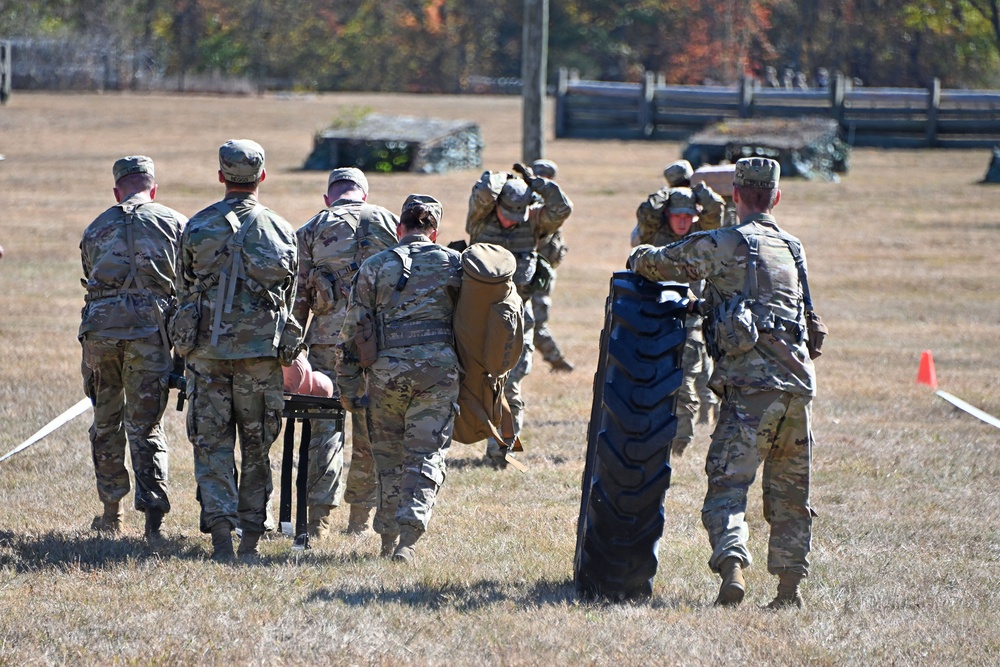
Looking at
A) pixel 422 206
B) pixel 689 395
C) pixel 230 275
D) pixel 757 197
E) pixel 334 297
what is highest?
pixel 757 197

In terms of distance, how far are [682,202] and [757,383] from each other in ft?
12.7

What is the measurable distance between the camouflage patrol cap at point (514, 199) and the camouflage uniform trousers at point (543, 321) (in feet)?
3.19

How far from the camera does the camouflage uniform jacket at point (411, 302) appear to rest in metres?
6.74

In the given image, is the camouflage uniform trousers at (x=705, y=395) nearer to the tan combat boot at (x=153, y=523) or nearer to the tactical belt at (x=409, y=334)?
the tactical belt at (x=409, y=334)

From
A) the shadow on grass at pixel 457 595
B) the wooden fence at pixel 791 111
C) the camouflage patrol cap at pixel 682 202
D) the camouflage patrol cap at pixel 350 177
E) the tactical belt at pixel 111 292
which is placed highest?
the wooden fence at pixel 791 111

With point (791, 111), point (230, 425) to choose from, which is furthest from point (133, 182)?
point (791, 111)

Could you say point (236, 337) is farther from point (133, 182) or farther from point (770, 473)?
point (770, 473)

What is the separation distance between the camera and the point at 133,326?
7363 mm

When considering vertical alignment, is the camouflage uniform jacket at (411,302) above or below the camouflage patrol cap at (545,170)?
below

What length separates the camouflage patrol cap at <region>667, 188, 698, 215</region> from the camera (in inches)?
387

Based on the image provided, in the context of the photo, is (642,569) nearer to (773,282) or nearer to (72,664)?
(773,282)

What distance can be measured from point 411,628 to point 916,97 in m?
33.2

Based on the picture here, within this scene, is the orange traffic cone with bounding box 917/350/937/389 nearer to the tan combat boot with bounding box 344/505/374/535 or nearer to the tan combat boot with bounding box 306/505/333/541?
the tan combat boot with bounding box 344/505/374/535

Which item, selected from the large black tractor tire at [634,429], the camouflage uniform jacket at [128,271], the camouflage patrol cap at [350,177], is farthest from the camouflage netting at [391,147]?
the large black tractor tire at [634,429]
